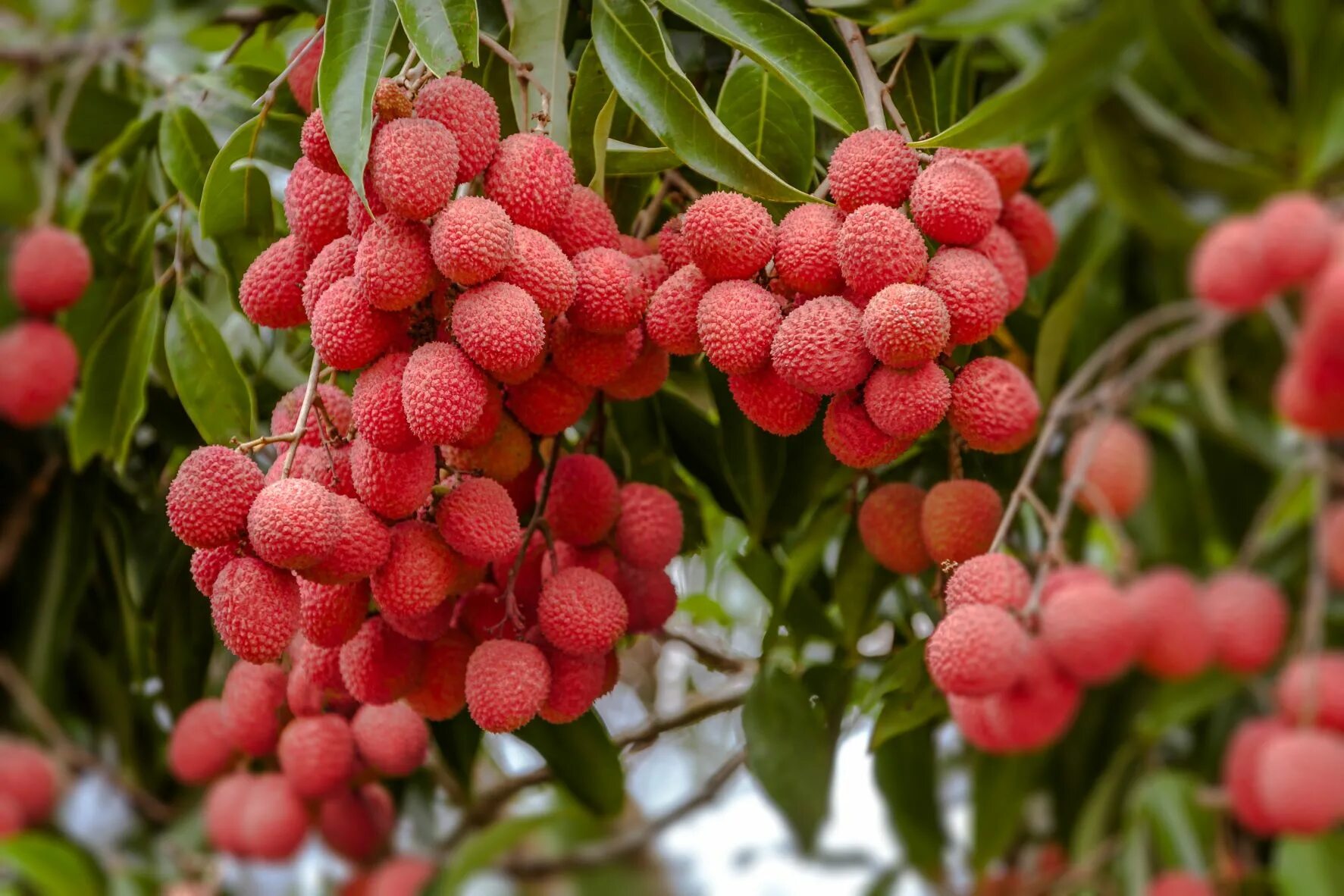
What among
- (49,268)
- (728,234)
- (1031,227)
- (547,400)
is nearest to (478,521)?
(547,400)

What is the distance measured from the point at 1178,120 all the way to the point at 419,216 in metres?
0.29

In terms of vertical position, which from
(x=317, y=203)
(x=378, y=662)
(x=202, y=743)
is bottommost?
(x=202, y=743)

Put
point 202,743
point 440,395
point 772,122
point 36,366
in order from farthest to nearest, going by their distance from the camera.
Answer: point 202,743 < point 36,366 < point 772,122 < point 440,395

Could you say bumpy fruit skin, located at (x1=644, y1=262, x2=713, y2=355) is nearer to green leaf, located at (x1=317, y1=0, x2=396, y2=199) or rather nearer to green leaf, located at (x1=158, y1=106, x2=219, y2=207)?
green leaf, located at (x1=317, y1=0, x2=396, y2=199)

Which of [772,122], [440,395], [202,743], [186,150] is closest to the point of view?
[440,395]

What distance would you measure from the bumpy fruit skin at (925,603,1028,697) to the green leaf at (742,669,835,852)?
30 centimetres

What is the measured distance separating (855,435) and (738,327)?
0.07 metres

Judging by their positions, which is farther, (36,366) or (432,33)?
(36,366)

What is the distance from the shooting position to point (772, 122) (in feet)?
2.10

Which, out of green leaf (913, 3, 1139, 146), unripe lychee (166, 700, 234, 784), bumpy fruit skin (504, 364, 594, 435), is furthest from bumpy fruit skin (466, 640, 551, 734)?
unripe lychee (166, 700, 234, 784)

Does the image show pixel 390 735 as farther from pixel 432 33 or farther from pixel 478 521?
pixel 432 33

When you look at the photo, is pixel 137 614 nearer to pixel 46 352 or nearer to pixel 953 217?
pixel 46 352

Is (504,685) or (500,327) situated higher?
(500,327)

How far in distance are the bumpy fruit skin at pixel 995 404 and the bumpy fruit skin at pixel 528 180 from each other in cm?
20
